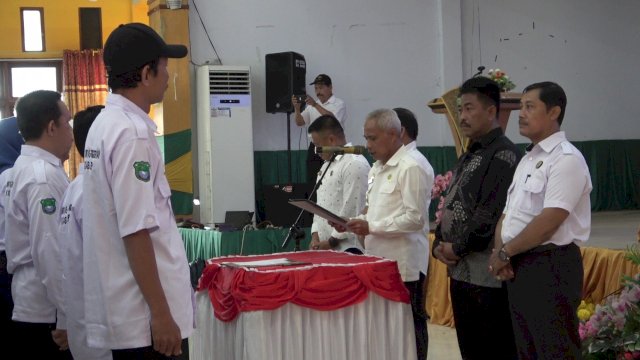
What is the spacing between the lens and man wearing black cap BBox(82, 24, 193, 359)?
2127 mm

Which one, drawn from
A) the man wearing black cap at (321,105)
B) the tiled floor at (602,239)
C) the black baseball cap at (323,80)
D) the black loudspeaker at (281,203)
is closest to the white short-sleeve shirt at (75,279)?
the tiled floor at (602,239)

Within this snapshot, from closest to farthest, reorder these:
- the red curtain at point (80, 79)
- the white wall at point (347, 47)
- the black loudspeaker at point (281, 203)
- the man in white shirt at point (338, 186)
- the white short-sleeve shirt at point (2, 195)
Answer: the white short-sleeve shirt at point (2, 195) → the man in white shirt at point (338, 186) → the black loudspeaker at point (281, 203) → the white wall at point (347, 47) → the red curtain at point (80, 79)

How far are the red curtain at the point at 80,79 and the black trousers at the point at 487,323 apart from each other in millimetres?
9663

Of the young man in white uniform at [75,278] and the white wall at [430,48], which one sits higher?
the white wall at [430,48]

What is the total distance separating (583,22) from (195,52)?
5860mm

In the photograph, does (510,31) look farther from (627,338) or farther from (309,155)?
(627,338)

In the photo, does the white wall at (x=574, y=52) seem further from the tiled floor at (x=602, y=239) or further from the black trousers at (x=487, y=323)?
the black trousers at (x=487, y=323)

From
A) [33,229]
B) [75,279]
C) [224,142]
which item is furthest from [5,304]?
[224,142]

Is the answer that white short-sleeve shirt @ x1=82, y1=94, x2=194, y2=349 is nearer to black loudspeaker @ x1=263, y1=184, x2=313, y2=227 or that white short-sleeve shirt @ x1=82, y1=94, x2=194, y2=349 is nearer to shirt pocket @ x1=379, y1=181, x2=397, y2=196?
shirt pocket @ x1=379, y1=181, x2=397, y2=196

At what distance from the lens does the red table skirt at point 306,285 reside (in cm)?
341

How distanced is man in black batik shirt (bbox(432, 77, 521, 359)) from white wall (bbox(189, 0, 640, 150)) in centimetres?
766

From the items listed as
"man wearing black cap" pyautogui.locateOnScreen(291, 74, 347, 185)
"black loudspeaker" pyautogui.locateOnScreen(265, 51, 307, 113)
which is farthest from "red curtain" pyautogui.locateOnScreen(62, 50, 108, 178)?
"man wearing black cap" pyautogui.locateOnScreen(291, 74, 347, 185)

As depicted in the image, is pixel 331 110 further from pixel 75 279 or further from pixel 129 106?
pixel 129 106

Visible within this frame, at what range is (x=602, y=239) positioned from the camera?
25.3 ft
